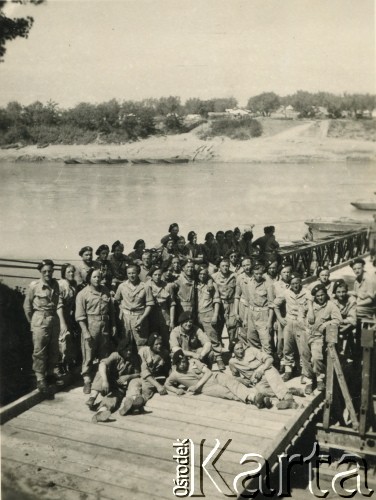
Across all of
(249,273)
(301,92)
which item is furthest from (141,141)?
(249,273)

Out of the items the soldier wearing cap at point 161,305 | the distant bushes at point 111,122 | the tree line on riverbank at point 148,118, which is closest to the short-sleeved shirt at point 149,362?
the soldier wearing cap at point 161,305

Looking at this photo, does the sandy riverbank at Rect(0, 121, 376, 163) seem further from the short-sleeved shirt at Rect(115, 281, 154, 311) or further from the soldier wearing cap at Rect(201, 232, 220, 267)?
the short-sleeved shirt at Rect(115, 281, 154, 311)

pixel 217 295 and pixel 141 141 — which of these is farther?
pixel 141 141

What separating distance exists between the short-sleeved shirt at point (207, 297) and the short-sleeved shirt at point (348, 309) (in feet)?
5.05

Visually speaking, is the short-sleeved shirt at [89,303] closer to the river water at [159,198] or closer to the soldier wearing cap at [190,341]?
the soldier wearing cap at [190,341]

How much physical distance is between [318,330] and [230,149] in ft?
114

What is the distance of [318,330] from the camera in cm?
692

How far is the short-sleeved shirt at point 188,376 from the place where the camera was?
22.3ft

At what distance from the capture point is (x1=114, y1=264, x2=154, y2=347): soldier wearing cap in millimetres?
6969

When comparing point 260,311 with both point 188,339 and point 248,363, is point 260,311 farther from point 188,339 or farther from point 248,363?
point 188,339

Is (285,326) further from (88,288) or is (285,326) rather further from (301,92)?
(301,92)

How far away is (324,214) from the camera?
33.5 meters

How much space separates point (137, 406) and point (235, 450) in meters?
Answer: 1.24

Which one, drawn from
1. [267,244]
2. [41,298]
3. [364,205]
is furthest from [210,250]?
[364,205]
